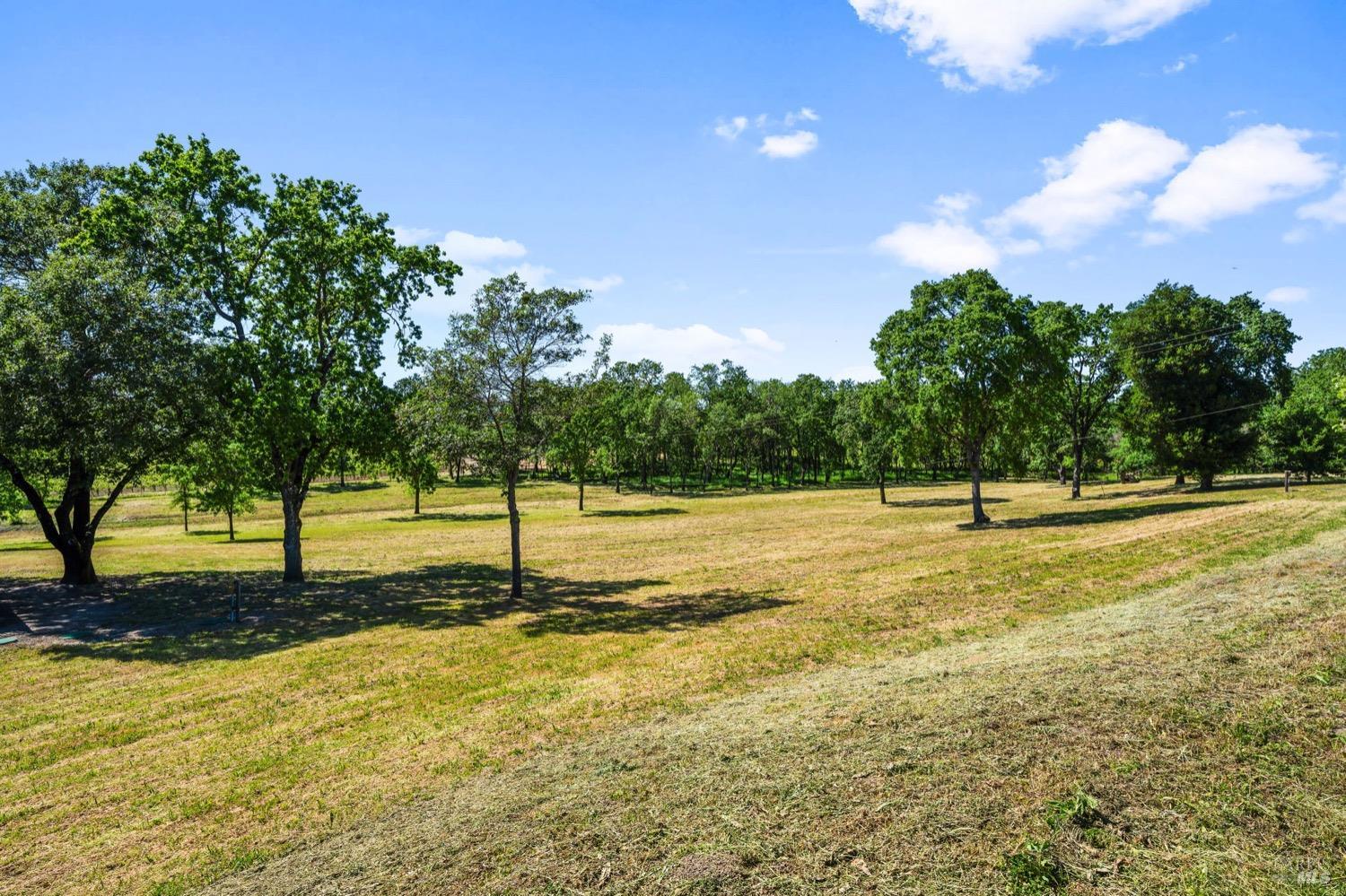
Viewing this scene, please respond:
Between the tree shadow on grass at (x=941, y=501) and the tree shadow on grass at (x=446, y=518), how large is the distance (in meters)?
40.5

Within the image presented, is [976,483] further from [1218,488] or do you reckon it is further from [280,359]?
[280,359]

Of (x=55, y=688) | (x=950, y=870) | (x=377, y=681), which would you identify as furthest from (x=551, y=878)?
(x=55, y=688)

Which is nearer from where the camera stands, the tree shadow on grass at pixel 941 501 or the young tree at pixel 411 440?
the young tree at pixel 411 440

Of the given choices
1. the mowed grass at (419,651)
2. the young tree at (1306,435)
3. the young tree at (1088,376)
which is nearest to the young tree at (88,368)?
the mowed grass at (419,651)

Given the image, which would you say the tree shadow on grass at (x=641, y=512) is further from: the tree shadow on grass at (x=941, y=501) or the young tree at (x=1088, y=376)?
the young tree at (x=1088, y=376)

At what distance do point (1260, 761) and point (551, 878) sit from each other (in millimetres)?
7488

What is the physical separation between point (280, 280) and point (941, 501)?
59.2m

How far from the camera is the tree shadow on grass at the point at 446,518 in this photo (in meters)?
68.8

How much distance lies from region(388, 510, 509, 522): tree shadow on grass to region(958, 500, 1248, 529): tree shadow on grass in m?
47.4

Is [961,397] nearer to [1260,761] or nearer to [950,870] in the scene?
[1260,761]

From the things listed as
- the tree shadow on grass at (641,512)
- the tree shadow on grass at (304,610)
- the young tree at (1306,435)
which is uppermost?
the young tree at (1306,435)

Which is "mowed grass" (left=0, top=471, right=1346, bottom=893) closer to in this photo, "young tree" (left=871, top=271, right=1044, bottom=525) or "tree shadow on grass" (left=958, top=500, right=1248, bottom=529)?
"tree shadow on grass" (left=958, top=500, right=1248, bottom=529)

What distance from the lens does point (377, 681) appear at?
49.5 feet

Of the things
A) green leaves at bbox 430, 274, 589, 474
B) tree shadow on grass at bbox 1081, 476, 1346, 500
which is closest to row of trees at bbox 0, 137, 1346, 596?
green leaves at bbox 430, 274, 589, 474
